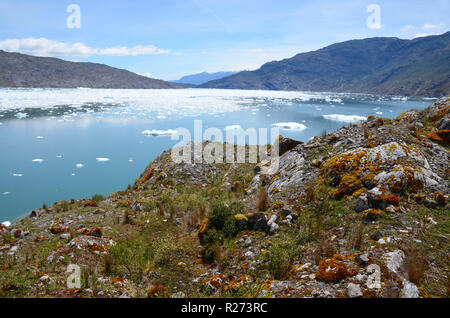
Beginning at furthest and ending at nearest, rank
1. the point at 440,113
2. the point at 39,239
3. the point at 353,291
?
1. the point at 440,113
2. the point at 39,239
3. the point at 353,291

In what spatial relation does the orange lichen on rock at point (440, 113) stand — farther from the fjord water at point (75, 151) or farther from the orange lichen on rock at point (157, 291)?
the fjord water at point (75, 151)

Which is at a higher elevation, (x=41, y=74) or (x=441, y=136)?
(x=41, y=74)

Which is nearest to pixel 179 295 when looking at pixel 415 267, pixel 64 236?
pixel 415 267

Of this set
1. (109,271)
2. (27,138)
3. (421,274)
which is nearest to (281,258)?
(421,274)

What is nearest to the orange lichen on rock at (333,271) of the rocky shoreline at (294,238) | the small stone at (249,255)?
the rocky shoreline at (294,238)

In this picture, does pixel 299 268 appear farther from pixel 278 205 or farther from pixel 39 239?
pixel 39 239
